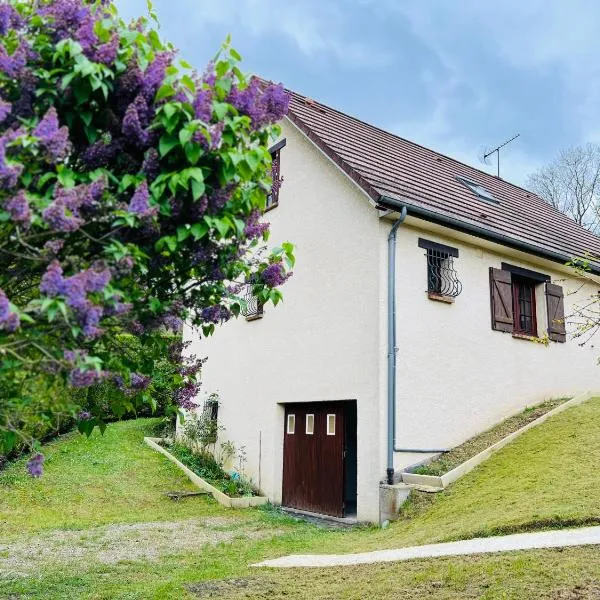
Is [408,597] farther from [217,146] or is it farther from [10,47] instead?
[10,47]

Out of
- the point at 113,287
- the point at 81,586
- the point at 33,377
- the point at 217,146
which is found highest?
the point at 217,146

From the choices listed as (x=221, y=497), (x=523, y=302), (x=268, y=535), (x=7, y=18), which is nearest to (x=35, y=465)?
(x=7, y=18)

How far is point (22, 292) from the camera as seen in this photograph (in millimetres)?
4410

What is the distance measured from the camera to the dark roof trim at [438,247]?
11.1 m

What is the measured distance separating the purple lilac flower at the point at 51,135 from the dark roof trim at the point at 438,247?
8360mm

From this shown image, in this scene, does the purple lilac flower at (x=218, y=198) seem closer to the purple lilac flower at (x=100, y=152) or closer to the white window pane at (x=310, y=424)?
the purple lilac flower at (x=100, y=152)

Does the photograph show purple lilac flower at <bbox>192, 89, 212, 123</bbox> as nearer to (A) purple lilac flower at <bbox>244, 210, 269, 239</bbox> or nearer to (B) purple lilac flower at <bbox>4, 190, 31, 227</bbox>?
(A) purple lilac flower at <bbox>244, 210, 269, 239</bbox>

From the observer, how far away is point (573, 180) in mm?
34031

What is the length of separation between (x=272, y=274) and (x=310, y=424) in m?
7.53

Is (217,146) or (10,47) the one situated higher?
(10,47)

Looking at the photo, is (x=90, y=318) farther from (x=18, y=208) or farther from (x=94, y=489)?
(x=94, y=489)

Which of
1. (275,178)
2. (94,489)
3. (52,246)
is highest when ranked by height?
(275,178)

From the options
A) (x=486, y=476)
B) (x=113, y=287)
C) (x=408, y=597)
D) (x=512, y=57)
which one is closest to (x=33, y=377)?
(x=113, y=287)

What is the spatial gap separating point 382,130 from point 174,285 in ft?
45.8
